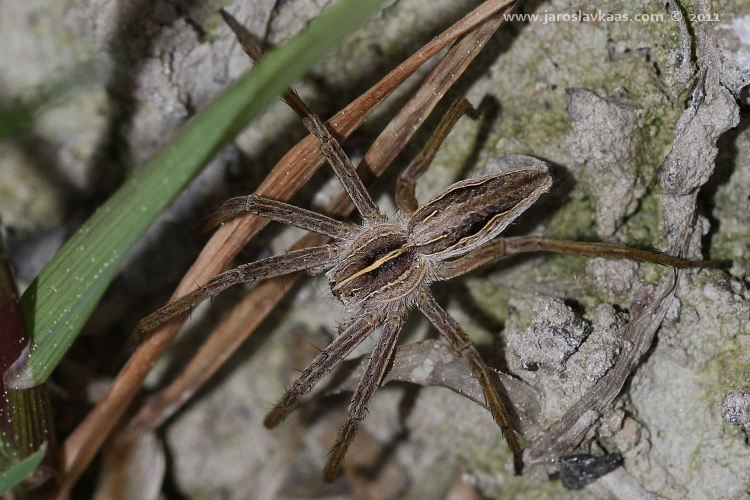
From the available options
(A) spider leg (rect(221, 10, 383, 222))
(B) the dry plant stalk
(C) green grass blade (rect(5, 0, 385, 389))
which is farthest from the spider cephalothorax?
(C) green grass blade (rect(5, 0, 385, 389))

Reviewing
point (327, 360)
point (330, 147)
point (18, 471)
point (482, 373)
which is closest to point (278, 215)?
point (330, 147)

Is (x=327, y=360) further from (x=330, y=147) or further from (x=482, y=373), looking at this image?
(x=330, y=147)

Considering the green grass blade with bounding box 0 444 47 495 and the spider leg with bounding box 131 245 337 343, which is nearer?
the green grass blade with bounding box 0 444 47 495

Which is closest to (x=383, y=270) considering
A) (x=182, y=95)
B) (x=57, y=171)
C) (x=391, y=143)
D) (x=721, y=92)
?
(x=391, y=143)

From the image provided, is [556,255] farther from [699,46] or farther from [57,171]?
[57,171]

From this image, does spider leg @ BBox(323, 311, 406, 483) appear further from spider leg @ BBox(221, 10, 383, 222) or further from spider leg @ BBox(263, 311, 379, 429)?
spider leg @ BBox(221, 10, 383, 222)

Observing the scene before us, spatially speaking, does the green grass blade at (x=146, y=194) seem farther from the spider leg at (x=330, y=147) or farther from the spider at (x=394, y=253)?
the spider leg at (x=330, y=147)

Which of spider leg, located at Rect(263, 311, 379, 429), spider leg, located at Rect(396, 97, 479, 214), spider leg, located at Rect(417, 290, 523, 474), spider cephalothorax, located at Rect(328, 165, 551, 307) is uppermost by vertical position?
spider leg, located at Rect(396, 97, 479, 214)
